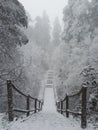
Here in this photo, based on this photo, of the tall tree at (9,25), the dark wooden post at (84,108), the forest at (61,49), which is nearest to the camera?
the dark wooden post at (84,108)

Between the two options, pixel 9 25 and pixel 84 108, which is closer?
pixel 84 108

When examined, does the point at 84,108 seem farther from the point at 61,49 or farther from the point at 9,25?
the point at 61,49

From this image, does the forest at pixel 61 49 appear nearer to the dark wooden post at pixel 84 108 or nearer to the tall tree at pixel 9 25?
the tall tree at pixel 9 25

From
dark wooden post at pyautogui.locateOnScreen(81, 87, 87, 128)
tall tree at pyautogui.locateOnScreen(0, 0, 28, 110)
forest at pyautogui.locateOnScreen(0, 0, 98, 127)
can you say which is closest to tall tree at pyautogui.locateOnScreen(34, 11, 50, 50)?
forest at pyautogui.locateOnScreen(0, 0, 98, 127)

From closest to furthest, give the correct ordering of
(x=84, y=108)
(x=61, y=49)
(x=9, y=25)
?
(x=84, y=108) < (x=9, y=25) < (x=61, y=49)

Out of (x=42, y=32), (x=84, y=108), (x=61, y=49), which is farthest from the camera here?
(x=42, y=32)

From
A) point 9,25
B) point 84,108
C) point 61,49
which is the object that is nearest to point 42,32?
point 61,49

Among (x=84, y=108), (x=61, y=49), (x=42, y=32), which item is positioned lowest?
(x=84, y=108)

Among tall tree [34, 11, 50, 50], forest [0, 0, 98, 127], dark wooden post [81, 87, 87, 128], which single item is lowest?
dark wooden post [81, 87, 87, 128]

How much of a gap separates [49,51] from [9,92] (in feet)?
168

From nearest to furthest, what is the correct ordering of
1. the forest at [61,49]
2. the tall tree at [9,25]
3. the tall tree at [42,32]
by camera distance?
the tall tree at [9,25], the forest at [61,49], the tall tree at [42,32]

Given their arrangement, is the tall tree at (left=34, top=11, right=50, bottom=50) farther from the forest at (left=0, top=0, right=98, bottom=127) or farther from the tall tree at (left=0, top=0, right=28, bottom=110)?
the tall tree at (left=0, top=0, right=28, bottom=110)

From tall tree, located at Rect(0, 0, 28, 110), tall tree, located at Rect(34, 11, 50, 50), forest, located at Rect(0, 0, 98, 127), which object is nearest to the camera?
tall tree, located at Rect(0, 0, 28, 110)

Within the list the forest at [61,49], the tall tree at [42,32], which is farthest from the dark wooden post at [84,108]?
the tall tree at [42,32]
